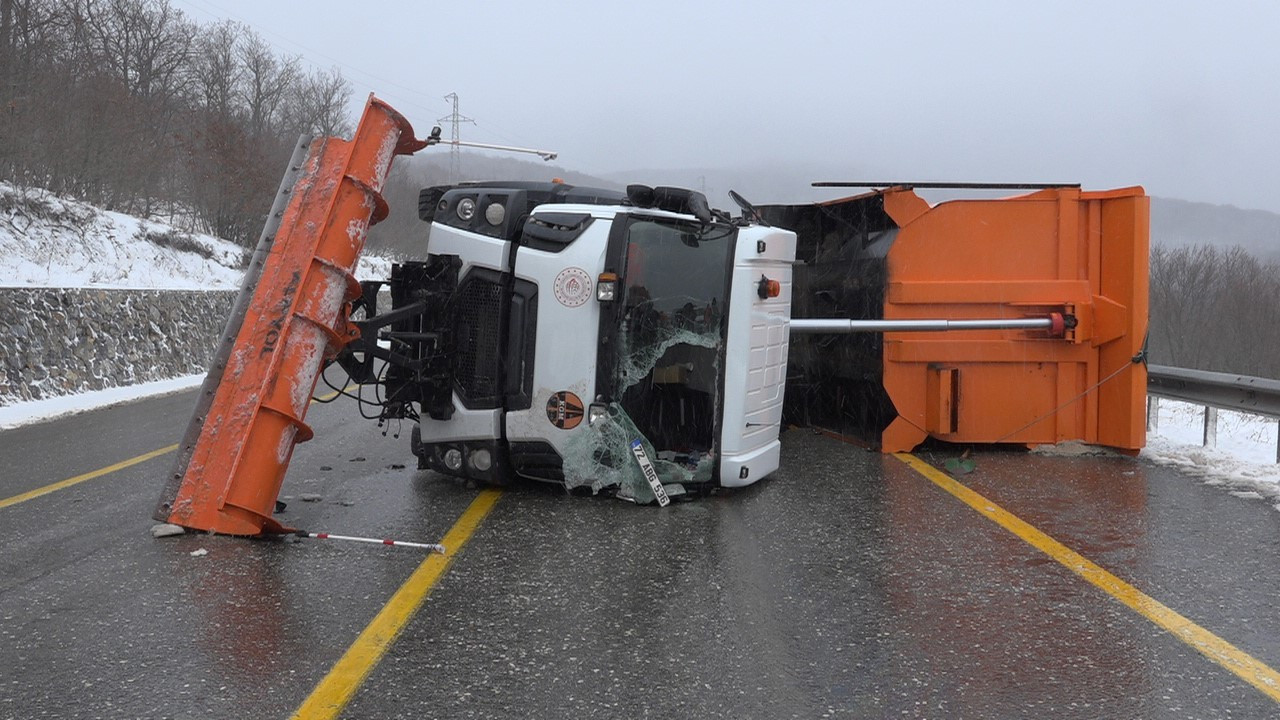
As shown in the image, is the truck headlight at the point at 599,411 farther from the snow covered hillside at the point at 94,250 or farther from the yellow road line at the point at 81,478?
the snow covered hillside at the point at 94,250

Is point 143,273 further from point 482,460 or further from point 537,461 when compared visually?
point 537,461

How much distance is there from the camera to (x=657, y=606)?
4.38 metres

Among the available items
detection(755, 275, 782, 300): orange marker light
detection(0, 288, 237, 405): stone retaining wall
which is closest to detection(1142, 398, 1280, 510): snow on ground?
detection(755, 275, 782, 300): orange marker light

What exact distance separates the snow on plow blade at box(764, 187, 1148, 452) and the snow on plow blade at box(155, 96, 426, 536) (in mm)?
4553

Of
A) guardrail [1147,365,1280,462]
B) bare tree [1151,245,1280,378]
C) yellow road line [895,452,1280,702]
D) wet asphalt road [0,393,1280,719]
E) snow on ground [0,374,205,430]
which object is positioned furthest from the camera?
bare tree [1151,245,1280,378]

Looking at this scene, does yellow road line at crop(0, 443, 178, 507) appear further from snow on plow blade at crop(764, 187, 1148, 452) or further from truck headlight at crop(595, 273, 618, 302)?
snow on plow blade at crop(764, 187, 1148, 452)

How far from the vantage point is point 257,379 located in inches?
211

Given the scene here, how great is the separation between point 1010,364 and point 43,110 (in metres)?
24.2

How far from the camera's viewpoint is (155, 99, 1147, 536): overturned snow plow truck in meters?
5.56

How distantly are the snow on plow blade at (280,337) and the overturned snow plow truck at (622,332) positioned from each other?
12mm

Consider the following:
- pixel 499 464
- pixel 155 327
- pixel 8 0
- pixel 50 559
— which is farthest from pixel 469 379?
pixel 8 0

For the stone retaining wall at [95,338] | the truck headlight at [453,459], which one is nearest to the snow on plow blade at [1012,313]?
the truck headlight at [453,459]

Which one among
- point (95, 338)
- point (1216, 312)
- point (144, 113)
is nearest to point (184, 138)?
point (144, 113)

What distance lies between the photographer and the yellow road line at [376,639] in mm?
3240
